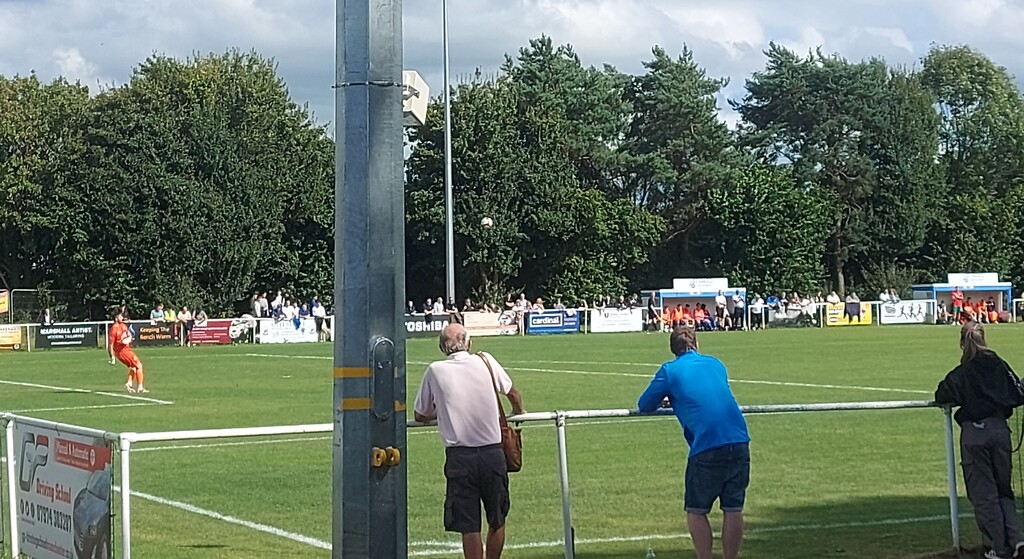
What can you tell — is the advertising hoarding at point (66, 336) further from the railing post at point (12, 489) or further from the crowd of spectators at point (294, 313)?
the railing post at point (12, 489)

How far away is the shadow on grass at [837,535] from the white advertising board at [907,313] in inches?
2210

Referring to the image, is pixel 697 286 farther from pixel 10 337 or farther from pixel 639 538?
pixel 639 538

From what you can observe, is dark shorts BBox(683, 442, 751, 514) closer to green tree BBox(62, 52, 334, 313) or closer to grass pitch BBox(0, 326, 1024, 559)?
grass pitch BBox(0, 326, 1024, 559)

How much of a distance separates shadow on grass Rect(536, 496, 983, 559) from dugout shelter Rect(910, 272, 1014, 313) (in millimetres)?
60314

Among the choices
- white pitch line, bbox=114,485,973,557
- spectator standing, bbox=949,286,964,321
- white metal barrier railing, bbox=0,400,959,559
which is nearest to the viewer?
white metal barrier railing, bbox=0,400,959,559

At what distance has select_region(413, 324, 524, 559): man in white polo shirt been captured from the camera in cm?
867

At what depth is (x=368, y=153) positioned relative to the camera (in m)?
6.50

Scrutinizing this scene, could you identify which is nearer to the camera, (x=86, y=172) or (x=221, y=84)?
(x=86, y=172)

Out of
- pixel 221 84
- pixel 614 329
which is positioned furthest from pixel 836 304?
pixel 221 84

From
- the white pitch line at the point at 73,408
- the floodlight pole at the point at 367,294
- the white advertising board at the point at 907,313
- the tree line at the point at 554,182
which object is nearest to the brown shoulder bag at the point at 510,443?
the floodlight pole at the point at 367,294

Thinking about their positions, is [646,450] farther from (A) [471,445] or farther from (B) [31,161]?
(B) [31,161]

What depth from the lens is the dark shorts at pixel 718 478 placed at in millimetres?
8961

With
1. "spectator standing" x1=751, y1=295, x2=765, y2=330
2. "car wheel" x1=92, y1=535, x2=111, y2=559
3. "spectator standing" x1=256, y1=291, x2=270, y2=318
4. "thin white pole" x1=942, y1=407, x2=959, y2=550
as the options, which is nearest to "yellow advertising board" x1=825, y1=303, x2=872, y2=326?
"spectator standing" x1=751, y1=295, x2=765, y2=330

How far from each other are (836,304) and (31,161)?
4044 cm
